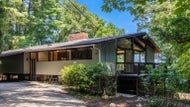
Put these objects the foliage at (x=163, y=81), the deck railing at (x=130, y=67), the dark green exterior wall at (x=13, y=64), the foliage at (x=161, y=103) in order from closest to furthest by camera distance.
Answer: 1. the foliage at (x=161, y=103)
2. the foliage at (x=163, y=81)
3. the deck railing at (x=130, y=67)
4. the dark green exterior wall at (x=13, y=64)

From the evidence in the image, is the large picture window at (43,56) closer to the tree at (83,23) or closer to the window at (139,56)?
the window at (139,56)

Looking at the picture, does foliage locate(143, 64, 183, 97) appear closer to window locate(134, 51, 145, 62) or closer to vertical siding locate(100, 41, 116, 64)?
vertical siding locate(100, 41, 116, 64)

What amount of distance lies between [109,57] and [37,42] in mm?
19659

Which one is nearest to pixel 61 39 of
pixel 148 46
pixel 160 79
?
pixel 148 46

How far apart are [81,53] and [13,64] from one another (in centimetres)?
982

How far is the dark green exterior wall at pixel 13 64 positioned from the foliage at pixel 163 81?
13782 mm

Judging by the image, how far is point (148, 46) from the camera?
813 inches

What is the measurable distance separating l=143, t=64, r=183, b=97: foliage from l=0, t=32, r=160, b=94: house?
203 centimetres

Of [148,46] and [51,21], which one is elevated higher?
[51,21]

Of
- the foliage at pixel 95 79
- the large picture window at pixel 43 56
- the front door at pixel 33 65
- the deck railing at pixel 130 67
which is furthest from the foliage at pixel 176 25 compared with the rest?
the front door at pixel 33 65

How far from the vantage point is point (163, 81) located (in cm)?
1229

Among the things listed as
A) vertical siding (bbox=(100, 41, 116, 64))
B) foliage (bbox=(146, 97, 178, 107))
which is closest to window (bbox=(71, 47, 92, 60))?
vertical siding (bbox=(100, 41, 116, 64))

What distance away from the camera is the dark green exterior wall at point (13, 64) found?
2389 centimetres

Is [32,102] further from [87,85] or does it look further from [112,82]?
[112,82]
